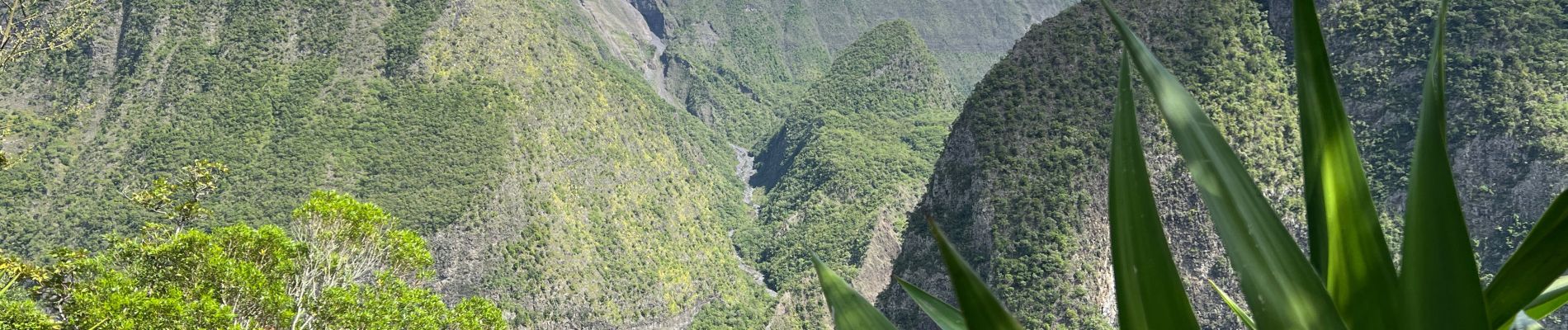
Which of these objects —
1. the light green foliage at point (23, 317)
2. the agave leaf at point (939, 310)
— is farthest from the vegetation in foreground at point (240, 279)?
the agave leaf at point (939, 310)

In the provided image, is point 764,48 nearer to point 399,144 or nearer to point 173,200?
point 399,144

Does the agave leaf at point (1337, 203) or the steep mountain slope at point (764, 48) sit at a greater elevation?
the agave leaf at point (1337, 203)

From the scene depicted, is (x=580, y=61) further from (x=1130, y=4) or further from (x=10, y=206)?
(x=1130, y=4)

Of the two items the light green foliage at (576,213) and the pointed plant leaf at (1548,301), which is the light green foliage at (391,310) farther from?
the light green foliage at (576,213)

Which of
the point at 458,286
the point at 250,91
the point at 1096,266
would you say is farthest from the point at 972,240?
the point at 250,91

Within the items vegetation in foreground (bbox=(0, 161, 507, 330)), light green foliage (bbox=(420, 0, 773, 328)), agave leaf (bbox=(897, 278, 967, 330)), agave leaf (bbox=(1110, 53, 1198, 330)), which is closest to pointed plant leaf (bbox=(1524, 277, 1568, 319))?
agave leaf (bbox=(1110, 53, 1198, 330))

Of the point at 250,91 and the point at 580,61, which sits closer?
the point at 250,91
